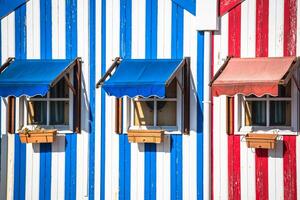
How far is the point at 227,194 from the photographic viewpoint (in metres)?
8.90

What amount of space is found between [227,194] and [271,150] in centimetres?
98

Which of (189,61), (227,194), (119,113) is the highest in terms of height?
(189,61)

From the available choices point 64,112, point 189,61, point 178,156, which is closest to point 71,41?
point 64,112

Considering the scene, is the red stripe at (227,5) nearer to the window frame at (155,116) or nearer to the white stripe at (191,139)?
the white stripe at (191,139)

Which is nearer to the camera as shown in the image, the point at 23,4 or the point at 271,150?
the point at 271,150

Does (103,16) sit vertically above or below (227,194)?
above

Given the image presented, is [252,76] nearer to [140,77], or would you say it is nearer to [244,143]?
[244,143]

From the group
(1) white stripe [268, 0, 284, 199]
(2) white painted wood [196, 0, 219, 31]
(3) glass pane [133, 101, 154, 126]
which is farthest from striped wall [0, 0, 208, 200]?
(1) white stripe [268, 0, 284, 199]

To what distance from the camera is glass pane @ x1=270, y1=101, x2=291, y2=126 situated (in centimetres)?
873

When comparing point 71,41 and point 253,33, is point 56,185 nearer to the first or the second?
point 71,41

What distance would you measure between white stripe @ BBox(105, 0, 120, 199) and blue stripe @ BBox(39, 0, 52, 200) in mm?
972

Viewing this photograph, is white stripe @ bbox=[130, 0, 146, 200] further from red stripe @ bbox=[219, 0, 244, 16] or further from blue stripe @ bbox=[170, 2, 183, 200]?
red stripe @ bbox=[219, 0, 244, 16]

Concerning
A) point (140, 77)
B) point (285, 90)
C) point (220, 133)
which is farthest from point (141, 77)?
point (285, 90)

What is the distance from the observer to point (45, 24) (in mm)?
9484
